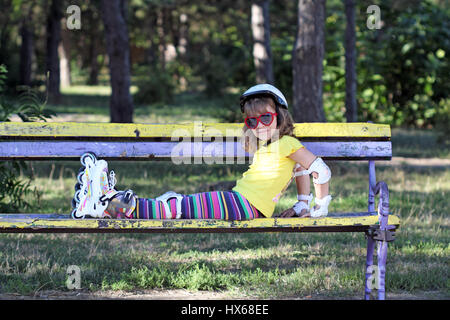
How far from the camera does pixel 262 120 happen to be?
4.25m

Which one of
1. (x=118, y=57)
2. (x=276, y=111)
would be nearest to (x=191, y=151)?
(x=276, y=111)

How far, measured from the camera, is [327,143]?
4590mm

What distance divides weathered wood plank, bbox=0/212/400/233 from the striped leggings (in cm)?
20

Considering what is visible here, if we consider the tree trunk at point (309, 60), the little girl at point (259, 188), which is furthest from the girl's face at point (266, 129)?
the tree trunk at point (309, 60)

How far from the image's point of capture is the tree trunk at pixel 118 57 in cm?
1231

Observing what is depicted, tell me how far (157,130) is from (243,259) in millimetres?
1463

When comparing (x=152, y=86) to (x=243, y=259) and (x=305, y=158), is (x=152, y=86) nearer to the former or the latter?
(x=243, y=259)

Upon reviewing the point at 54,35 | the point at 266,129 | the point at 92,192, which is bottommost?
the point at 92,192

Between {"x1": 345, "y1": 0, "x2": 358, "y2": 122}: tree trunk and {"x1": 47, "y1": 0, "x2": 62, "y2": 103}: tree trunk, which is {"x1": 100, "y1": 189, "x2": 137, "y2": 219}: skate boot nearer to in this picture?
{"x1": 345, "y1": 0, "x2": 358, "y2": 122}: tree trunk

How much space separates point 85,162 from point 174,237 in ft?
7.52
